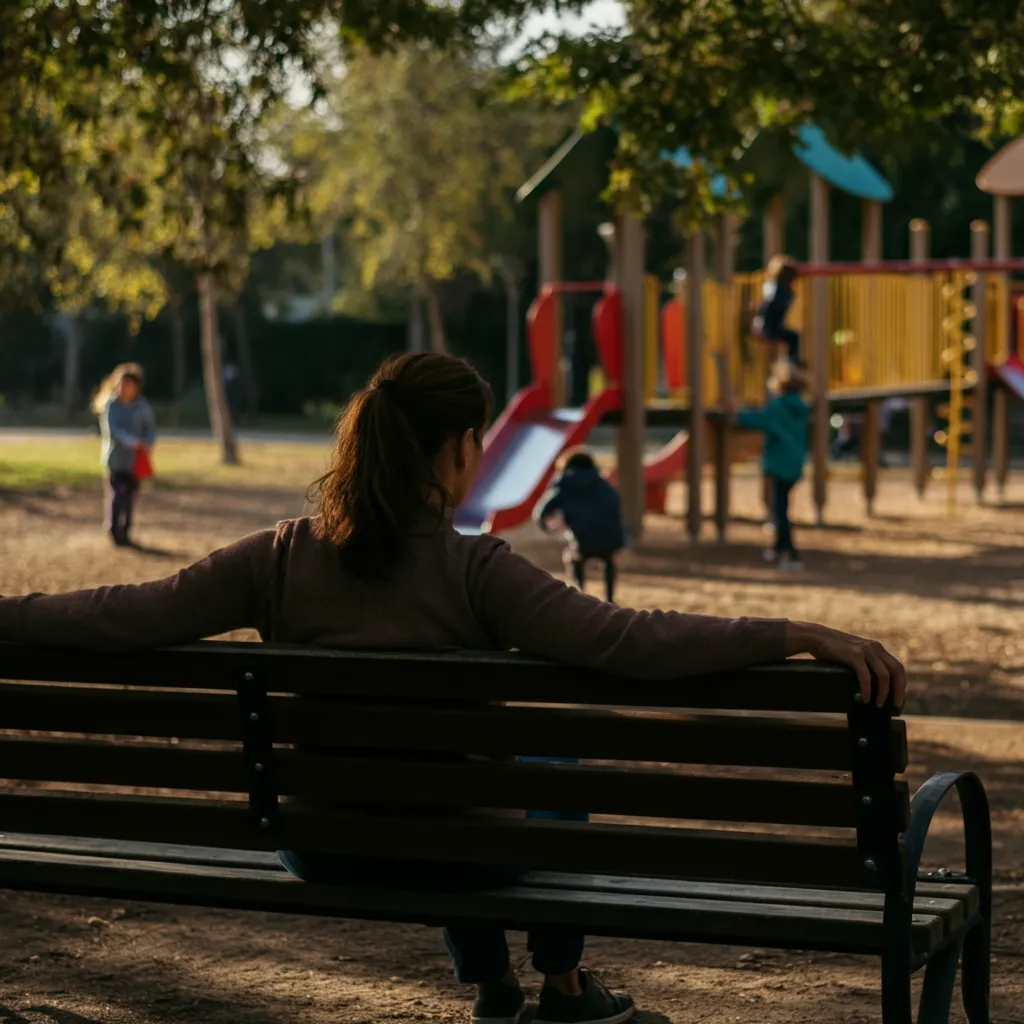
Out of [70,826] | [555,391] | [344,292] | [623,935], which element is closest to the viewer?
[623,935]

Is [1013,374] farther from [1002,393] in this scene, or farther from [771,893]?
[771,893]

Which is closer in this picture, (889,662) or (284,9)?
(889,662)

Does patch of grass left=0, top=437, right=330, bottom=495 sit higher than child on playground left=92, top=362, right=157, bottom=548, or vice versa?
child on playground left=92, top=362, right=157, bottom=548

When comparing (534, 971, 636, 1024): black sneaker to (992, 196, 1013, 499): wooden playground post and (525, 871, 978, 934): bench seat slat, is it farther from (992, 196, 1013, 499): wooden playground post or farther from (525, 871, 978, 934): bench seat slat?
(992, 196, 1013, 499): wooden playground post

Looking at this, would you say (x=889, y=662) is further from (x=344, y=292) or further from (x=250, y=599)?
(x=344, y=292)

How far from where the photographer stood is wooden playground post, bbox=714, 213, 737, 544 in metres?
18.3

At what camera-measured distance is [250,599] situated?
Result: 358 cm

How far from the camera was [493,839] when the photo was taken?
345 cm

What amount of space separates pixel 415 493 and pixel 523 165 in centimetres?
3639

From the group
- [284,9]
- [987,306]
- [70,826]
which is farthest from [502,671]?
[987,306]

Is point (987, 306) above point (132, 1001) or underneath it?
above

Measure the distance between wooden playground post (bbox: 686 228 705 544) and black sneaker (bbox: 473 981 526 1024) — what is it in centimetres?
1377

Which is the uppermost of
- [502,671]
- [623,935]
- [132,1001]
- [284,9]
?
[284,9]

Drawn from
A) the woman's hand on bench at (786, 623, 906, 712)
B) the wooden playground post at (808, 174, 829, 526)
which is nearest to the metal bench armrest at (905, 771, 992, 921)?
the woman's hand on bench at (786, 623, 906, 712)
